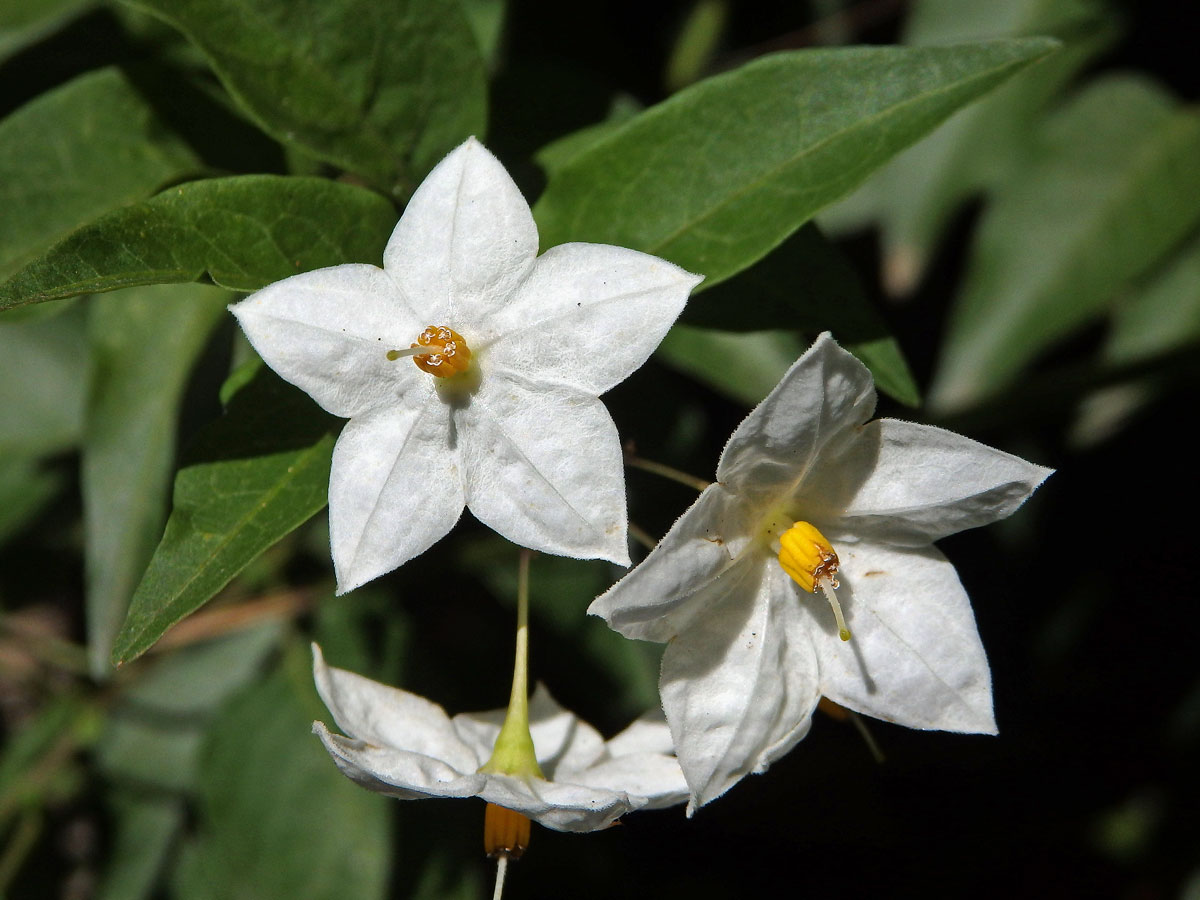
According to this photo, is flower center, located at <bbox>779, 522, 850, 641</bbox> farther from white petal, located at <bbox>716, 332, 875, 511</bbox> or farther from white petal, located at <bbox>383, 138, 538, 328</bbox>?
white petal, located at <bbox>383, 138, 538, 328</bbox>

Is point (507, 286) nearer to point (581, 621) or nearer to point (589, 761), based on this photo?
point (589, 761)

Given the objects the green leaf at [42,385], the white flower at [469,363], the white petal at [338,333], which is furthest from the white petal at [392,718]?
the green leaf at [42,385]


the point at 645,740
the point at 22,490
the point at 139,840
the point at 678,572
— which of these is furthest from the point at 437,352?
the point at 139,840

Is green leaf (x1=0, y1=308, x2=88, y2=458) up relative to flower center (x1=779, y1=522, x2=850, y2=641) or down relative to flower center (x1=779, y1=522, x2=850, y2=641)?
down

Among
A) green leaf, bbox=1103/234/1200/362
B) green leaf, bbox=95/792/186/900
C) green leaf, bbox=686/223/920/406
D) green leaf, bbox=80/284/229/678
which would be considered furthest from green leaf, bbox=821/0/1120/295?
green leaf, bbox=95/792/186/900

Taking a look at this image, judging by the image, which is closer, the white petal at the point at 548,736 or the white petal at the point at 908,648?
the white petal at the point at 908,648

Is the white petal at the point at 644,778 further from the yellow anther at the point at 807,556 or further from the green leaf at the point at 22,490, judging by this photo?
the green leaf at the point at 22,490
